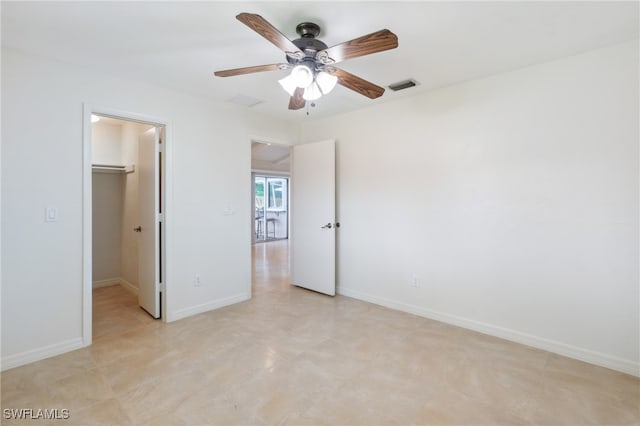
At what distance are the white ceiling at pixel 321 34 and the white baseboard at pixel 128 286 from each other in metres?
2.76

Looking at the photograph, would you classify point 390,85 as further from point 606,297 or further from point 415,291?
point 606,297

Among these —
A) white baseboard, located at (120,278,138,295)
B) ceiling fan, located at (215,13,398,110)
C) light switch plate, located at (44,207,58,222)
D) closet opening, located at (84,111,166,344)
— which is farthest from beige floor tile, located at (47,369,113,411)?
ceiling fan, located at (215,13,398,110)

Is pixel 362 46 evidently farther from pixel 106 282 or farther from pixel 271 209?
pixel 271 209

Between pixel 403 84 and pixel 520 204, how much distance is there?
5.09 feet

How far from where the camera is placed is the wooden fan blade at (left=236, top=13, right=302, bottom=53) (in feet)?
4.87

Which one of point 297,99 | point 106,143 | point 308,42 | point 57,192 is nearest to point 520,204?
point 297,99

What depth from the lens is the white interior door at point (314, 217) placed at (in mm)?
4078

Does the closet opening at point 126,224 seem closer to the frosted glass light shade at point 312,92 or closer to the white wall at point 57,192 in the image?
the white wall at point 57,192

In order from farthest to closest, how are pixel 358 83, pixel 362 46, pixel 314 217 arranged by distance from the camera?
pixel 314 217, pixel 358 83, pixel 362 46

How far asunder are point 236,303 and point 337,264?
4.56 feet

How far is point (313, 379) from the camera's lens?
87.0 inches

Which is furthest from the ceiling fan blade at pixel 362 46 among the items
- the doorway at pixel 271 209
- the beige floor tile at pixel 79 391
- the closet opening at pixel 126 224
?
the doorway at pixel 271 209

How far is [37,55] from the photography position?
244 centimetres

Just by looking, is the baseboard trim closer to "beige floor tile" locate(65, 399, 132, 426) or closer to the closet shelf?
"beige floor tile" locate(65, 399, 132, 426)
